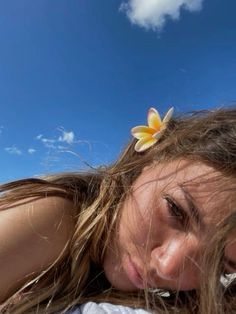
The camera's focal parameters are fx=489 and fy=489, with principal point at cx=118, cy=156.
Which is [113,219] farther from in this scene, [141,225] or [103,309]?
[103,309]

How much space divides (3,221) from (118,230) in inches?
16.6

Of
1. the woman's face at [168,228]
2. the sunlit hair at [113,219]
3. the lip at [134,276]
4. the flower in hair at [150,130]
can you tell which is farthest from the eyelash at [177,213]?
the flower in hair at [150,130]

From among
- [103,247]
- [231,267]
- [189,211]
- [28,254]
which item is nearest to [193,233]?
[189,211]

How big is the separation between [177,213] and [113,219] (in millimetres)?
260

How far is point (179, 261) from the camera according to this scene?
1.55 metres

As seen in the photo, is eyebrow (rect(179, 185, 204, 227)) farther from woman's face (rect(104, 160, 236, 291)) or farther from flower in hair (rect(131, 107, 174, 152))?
flower in hair (rect(131, 107, 174, 152))

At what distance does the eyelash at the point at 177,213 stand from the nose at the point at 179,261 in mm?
47

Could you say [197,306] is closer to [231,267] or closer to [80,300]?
[231,267]

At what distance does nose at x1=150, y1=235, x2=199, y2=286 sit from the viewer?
155 cm

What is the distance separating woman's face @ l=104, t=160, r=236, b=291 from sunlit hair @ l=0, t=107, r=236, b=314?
0.12ft

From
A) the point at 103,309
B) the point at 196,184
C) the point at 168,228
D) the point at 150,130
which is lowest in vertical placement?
the point at 103,309

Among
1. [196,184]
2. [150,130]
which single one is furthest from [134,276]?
[150,130]

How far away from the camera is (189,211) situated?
1570 mm

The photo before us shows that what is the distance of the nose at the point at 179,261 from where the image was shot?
5.09 ft
